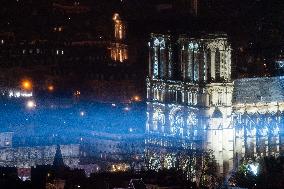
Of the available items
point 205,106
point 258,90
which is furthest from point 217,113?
point 258,90

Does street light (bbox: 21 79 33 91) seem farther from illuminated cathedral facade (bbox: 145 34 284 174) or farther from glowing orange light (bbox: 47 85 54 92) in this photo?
illuminated cathedral facade (bbox: 145 34 284 174)

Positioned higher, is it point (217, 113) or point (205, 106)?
point (205, 106)

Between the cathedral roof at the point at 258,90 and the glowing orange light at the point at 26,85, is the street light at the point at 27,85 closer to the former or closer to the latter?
the glowing orange light at the point at 26,85

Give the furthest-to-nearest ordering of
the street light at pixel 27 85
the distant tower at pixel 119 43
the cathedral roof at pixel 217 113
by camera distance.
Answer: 1. the distant tower at pixel 119 43
2. the street light at pixel 27 85
3. the cathedral roof at pixel 217 113

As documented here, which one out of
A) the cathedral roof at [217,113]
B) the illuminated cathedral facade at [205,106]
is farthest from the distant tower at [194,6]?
the cathedral roof at [217,113]

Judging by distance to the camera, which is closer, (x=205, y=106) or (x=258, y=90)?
(x=205, y=106)

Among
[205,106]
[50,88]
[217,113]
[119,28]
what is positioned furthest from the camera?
[119,28]

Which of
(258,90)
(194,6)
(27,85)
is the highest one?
(194,6)

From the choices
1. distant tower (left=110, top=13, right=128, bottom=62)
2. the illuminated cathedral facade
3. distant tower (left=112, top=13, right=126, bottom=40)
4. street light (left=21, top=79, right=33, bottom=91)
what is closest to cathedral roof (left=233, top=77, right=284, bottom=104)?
the illuminated cathedral facade

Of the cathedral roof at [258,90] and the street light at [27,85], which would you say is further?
the street light at [27,85]

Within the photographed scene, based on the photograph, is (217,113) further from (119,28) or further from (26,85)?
(119,28)
